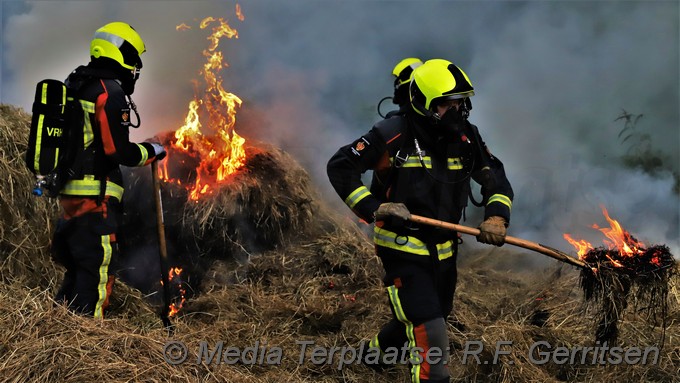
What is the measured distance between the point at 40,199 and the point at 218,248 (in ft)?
5.28

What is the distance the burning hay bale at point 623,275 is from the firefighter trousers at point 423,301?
918 millimetres

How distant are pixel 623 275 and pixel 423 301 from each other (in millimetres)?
1339

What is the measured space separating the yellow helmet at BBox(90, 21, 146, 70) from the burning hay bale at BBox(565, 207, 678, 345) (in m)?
3.34

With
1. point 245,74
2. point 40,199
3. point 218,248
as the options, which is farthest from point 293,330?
point 245,74

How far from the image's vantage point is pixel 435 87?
3746mm

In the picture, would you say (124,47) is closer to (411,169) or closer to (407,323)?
(411,169)

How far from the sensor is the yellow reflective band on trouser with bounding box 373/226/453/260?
147 inches

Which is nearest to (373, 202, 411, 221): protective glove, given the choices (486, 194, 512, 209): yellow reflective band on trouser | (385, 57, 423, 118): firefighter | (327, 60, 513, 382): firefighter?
(327, 60, 513, 382): firefighter

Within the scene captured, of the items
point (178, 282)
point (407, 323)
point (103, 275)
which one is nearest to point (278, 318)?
point (178, 282)

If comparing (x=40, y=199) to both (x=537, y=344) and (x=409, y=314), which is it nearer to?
(x=409, y=314)

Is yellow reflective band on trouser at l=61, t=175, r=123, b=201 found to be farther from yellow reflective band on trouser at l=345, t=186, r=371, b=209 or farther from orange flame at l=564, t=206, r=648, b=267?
orange flame at l=564, t=206, r=648, b=267

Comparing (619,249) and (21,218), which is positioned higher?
(619,249)

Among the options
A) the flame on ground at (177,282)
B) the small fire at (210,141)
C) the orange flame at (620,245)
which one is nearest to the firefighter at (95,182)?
the flame on ground at (177,282)

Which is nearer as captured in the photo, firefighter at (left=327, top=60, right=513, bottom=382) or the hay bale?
firefighter at (left=327, top=60, right=513, bottom=382)
